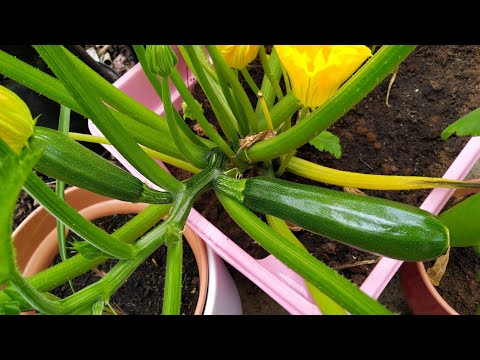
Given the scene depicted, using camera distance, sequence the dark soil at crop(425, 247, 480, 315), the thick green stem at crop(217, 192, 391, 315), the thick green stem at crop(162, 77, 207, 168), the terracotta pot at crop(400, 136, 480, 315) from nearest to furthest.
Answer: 1. the thick green stem at crop(217, 192, 391, 315)
2. the thick green stem at crop(162, 77, 207, 168)
3. the terracotta pot at crop(400, 136, 480, 315)
4. the dark soil at crop(425, 247, 480, 315)

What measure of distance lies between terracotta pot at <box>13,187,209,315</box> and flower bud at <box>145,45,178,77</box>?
549 millimetres

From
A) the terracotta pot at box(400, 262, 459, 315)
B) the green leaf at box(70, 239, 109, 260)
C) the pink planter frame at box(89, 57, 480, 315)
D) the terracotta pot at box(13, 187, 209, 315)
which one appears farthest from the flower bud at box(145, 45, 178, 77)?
the terracotta pot at box(400, 262, 459, 315)

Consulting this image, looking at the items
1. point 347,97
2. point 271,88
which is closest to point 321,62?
point 347,97

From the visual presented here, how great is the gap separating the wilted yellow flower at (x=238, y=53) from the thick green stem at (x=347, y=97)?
0.43 feet

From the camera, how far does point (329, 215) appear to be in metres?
0.71

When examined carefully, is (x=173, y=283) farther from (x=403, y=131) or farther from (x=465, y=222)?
(x=403, y=131)

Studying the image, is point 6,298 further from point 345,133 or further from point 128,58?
point 128,58

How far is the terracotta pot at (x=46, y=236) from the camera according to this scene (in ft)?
3.65

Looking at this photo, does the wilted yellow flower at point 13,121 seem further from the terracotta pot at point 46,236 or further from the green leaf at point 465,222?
the green leaf at point 465,222

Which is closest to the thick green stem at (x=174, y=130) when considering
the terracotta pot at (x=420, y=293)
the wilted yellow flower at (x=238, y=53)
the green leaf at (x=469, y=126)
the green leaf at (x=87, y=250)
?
the wilted yellow flower at (x=238, y=53)

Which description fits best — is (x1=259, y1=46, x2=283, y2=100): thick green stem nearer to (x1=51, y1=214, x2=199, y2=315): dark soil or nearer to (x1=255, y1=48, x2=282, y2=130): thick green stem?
(x1=255, y1=48, x2=282, y2=130): thick green stem

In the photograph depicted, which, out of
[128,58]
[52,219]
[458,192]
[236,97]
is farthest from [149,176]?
[128,58]

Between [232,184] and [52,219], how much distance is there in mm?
555

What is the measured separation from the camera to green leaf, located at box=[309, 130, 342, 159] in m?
1.07
